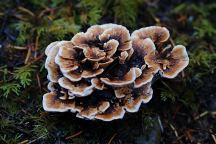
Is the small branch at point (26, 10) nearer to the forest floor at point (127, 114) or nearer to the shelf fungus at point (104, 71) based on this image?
the forest floor at point (127, 114)

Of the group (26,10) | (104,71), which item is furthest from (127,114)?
(26,10)

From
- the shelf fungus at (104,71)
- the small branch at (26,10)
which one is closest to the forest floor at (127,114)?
the small branch at (26,10)

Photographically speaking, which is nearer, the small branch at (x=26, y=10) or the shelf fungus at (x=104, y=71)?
the shelf fungus at (x=104, y=71)

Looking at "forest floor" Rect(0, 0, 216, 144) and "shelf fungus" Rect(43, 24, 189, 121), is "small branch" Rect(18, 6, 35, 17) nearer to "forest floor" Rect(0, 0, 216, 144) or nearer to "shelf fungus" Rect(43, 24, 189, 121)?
"forest floor" Rect(0, 0, 216, 144)

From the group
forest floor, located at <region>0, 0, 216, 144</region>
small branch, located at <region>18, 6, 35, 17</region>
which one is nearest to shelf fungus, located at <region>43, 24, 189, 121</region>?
forest floor, located at <region>0, 0, 216, 144</region>

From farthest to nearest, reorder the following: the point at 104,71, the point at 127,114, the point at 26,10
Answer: the point at 26,10, the point at 127,114, the point at 104,71

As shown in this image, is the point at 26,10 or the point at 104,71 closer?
the point at 104,71

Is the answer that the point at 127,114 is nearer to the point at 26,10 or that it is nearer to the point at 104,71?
the point at 104,71

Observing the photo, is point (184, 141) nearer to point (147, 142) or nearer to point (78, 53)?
point (147, 142)
